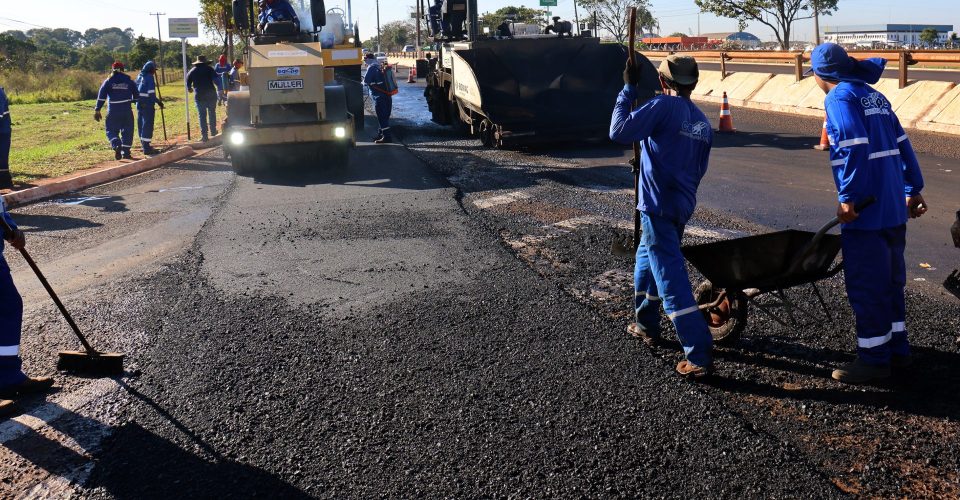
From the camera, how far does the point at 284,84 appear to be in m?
11.8

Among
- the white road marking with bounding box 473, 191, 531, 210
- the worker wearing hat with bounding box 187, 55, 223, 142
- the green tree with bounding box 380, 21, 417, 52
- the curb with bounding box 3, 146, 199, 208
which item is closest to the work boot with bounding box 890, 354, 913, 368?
the white road marking with bounding box 473, 191, 531, 210

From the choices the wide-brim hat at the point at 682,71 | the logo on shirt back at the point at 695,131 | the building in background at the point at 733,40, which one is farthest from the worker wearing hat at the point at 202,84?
the building in background at the point at 733,40

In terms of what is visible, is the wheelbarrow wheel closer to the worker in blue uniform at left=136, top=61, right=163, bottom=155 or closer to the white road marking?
the white road marking

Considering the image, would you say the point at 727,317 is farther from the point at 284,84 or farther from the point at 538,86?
the point at 538,86

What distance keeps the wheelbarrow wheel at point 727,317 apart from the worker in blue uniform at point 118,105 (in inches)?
493

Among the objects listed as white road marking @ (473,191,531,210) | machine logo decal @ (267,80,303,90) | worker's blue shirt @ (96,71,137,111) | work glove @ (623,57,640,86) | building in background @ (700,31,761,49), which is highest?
building in background @ (700,31,761,49)

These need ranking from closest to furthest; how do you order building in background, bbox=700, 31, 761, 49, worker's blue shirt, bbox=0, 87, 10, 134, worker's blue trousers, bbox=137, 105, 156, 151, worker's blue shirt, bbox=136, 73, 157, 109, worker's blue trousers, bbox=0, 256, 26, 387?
1. worker's blue trousers, bbox=0, 256, 26, 387
2. worker's blue shirt, bbox=0, 87, 10, 134
3. worker's blue shirt, bbox=136, 73, 157, 109
4. worker's blue trousers, bbox=137, 105, 156, 151
5. building in background, bbox=700, 31, 761, 49

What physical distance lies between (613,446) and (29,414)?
2990mm

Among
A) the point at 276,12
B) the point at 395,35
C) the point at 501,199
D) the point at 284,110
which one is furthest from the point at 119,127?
the point at 395,35

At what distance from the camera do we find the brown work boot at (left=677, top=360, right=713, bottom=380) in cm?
430

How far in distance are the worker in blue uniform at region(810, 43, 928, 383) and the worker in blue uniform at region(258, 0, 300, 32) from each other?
10713mm

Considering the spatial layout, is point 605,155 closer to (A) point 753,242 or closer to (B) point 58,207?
(B) point 58,207

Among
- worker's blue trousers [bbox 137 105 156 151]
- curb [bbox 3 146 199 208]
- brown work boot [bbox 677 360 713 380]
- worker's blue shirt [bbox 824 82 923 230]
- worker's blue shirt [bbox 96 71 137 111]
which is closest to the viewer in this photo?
worker's blue shirt [bbox 824 82 923 230]

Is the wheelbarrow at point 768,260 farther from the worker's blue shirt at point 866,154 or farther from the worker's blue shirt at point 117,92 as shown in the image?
the worker's blue shirt at point 117,92
